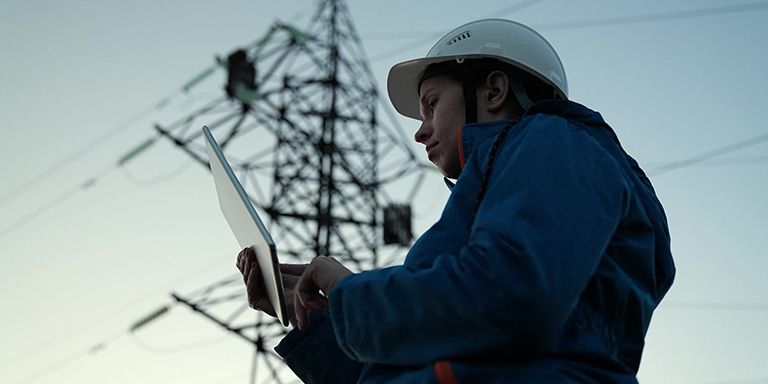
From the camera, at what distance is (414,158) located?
12641 mm

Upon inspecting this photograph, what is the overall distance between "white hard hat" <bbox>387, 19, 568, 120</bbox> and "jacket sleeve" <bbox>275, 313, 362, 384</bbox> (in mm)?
687

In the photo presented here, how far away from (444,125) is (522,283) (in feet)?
2.14

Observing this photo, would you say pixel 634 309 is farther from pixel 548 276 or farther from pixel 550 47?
pixel 550 47

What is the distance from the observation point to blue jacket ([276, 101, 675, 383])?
106 centimetres

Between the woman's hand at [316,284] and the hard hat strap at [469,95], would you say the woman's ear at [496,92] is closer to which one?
the hard hat strap at [469,95]

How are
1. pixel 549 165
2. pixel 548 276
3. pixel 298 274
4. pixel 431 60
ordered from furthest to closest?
pixel 431 60, pixel 298 274, pixel 549 165, pixel 548 276

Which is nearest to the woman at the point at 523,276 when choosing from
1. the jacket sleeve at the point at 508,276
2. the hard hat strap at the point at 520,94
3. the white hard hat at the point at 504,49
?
A: the jacket sleeve at the point at 508,276

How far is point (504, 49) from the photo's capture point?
183cm

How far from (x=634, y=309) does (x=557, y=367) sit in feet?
0.82

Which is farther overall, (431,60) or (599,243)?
(431,60)

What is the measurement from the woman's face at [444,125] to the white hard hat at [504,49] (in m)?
0.11

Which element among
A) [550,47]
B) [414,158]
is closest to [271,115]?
[414,158]

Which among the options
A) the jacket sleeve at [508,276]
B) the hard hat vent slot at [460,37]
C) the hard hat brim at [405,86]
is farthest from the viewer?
the hard hat brim at [405,86]

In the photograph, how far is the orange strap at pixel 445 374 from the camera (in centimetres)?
109
